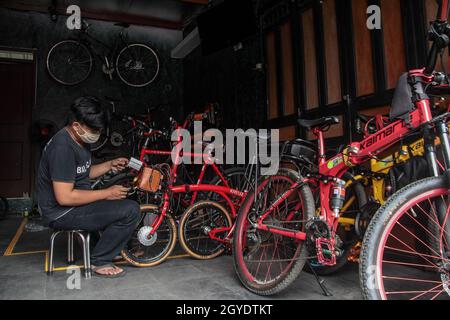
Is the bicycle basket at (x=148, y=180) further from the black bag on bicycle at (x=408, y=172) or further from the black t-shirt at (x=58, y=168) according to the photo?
the black bag on bicycle at (x=408, y=172)

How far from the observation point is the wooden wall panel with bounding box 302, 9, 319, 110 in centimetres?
384

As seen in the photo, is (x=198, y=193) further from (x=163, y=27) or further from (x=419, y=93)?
(x=163, y=27)

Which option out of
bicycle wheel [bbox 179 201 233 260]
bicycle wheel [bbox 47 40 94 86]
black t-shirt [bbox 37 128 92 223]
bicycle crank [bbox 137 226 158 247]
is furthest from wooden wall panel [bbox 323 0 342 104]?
bicycle wheel [bbox 47 40 94 86]

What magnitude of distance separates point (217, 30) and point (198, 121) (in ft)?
4.88

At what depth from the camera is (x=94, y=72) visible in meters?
6.82

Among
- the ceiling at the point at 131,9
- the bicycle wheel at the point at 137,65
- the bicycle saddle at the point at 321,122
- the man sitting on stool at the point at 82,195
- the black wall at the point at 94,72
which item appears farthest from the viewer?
the bicycle wheel at the point at 137,65

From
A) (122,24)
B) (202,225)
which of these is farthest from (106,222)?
(122,24)

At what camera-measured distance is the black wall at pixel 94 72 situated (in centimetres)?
642

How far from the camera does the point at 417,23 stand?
2727 millimetres

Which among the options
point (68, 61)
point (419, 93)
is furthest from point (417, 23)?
point (68, 61)

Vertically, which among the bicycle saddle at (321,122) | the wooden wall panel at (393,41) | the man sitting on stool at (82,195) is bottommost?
the man sitting on stool at (82,195)

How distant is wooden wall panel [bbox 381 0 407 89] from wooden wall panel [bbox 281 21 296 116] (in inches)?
50.6

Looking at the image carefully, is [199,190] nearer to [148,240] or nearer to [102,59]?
[148,240]

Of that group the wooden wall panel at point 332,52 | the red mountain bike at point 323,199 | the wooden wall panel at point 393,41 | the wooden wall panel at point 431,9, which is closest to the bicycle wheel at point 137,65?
the wooden wall panel at point 332,52
